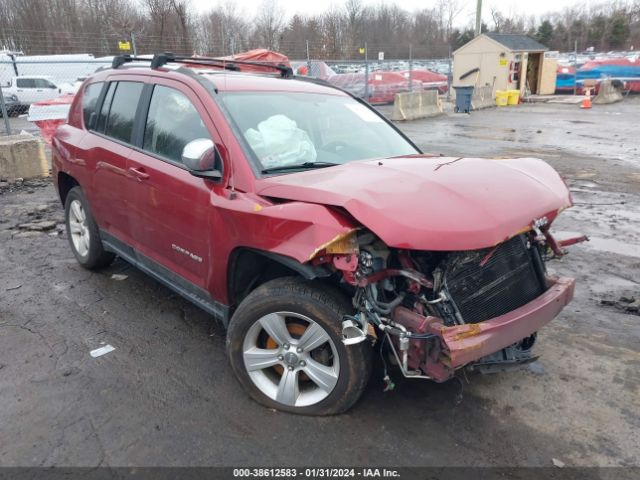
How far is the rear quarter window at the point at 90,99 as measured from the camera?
469 cm

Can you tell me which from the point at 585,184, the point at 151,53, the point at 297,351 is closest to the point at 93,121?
the point at 297,351

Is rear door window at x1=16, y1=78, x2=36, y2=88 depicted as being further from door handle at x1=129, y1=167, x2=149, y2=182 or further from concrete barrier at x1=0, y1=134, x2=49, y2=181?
door handle at x1=129, y1=167, x2=149, y2=182

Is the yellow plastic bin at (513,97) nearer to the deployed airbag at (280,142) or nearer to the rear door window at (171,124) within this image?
the deployed airbag at (280,142)

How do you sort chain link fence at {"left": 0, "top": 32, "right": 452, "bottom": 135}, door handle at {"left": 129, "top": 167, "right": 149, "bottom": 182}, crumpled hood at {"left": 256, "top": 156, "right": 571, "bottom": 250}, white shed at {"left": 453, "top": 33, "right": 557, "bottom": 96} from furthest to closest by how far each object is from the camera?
white shed at {"left": 453, "top": 33, "right": 557, "bottom": 96} < chain link fence at {"left": 0, "top": 32, "right": 452, "bottom": 135} < door handle at {"left": 129, "top": 167, "right": 149, "bottom": 182} < crumpled hood at {"left": 256, "top": 156, "right": 571, "bottom": 250}

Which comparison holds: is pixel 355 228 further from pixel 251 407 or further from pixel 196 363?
pixel 196 363

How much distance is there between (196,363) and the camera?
3.57 metres

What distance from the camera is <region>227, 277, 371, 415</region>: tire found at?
9.08ft

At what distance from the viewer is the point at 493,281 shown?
2.89 metres

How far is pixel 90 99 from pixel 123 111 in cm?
79

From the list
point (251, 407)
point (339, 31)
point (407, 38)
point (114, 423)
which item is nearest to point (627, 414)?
point (251, 407)

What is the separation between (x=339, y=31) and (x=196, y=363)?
42.7 meters

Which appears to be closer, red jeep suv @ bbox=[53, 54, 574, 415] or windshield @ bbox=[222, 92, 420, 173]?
red jeep suv @ bbox=[53, 54, 574, 415]

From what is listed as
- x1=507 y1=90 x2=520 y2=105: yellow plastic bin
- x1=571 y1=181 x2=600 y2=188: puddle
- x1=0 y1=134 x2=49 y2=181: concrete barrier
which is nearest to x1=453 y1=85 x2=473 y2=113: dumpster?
x1=507 y1=90 x2=520 y2=105: yellow plastic bin

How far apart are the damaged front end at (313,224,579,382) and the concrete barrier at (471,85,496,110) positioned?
70.2ft
